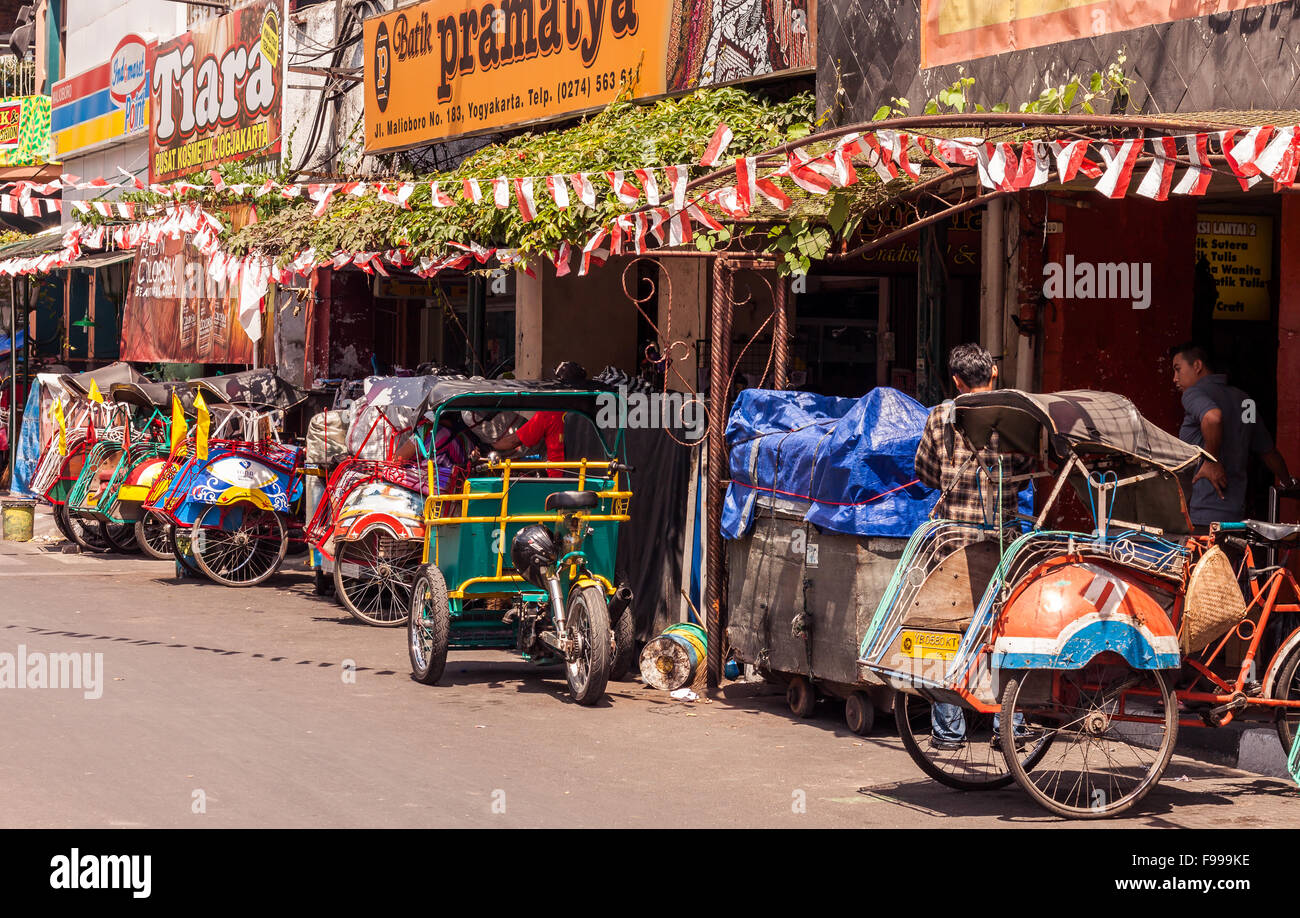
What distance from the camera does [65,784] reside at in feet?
23.7

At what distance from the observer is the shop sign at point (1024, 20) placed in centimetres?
966

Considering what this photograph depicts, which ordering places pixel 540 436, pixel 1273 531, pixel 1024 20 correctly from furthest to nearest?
pixel 540 436 → pixel 1024 20 → pixel 1273 531

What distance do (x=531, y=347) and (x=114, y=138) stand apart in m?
14.1

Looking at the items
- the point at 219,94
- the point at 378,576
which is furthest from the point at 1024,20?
the point at 219,94

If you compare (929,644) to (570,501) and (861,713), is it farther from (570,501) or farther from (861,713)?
(570,501)

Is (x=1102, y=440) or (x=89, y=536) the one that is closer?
(x=1102, y=440)

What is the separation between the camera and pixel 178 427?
49.2 ft

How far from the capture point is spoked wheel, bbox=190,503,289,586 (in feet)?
48.5

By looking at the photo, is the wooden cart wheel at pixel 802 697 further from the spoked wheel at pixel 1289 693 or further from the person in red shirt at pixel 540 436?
the person in red shirt at pixel 540 436

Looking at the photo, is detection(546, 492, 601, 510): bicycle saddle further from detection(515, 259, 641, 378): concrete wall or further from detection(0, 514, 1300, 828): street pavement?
detection(515, 259, 641, 378): concrete wall

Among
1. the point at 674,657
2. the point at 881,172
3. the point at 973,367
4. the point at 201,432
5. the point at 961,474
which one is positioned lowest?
the point at 674,657

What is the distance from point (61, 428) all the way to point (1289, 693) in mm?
13511

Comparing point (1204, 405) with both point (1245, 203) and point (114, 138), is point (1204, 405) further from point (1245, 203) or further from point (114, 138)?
point (114, 138)

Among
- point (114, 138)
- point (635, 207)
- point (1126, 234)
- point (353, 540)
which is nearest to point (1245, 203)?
point (1126, 234)
